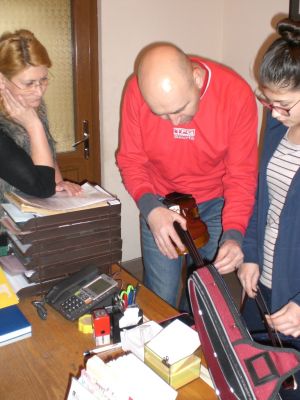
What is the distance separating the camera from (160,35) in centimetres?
297

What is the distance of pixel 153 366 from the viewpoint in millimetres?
1002

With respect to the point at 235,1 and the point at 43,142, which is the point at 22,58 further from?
the point at 235,1

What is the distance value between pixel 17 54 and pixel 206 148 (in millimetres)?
775

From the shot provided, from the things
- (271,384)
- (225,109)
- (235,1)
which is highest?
(235,1)

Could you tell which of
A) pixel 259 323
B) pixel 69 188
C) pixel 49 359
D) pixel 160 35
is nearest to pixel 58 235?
pixel 69 188

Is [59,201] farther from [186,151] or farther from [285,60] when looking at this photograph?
[285,60]

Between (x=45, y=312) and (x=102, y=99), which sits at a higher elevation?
(x=102, y=99)

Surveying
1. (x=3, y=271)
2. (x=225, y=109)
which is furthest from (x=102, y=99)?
(x=3, y=271)

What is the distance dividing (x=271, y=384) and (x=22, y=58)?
135cm

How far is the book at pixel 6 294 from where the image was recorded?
123cm

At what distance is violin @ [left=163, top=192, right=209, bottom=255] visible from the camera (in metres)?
1.56

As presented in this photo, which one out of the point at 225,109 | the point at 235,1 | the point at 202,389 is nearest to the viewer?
the point at 202,389

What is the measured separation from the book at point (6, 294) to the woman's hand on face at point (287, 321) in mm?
716

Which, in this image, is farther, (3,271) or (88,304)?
(3,271)
